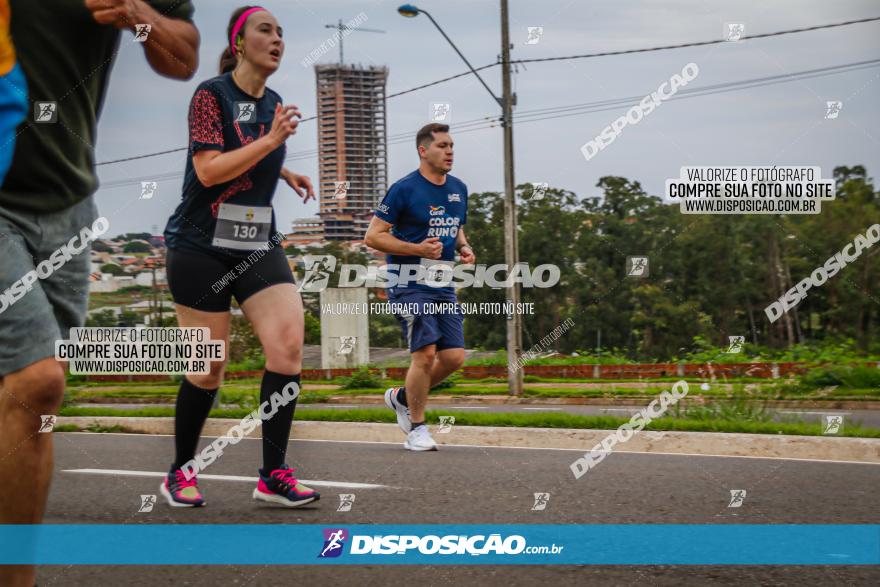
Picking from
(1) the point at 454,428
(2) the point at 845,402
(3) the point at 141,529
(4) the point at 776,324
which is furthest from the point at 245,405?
(4) the point at 776,324

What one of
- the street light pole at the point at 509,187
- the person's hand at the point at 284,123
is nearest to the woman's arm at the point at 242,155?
the person's hand at the point at 284,123

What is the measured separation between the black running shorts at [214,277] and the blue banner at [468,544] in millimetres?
926

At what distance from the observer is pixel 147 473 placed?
232 inches

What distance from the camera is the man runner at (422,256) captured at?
681 cm

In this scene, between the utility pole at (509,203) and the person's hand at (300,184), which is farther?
the utility pole at (509,203)

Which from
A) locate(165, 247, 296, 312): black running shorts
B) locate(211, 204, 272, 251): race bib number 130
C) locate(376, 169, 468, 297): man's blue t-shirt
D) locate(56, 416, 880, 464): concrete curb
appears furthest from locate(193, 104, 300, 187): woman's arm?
locate(56, 416, 880, 464): concrete curb

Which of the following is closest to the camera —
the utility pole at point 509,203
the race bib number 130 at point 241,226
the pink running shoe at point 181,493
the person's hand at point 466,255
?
the race bib number 130 at point 241,226

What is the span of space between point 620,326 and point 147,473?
142 feet

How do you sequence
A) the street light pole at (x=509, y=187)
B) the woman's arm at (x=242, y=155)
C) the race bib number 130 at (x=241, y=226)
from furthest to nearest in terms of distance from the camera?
the street light pole at (x=509, y=187) → the race bib number 130 at (x=241, y=226) → the woman's arm at (x=242, y=155)

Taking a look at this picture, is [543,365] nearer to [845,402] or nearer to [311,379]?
[311,379]

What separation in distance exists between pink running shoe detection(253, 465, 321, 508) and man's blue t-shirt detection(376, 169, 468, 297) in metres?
2.63

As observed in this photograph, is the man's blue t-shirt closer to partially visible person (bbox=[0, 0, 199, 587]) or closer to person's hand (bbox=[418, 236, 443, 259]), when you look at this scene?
person's hand (bbox=[418, 236, 443, 259])

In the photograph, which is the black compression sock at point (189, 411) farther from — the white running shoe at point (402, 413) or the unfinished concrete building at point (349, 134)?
the white running shoe at point (402, 413)

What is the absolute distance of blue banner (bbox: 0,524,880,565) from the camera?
11.4 feet
